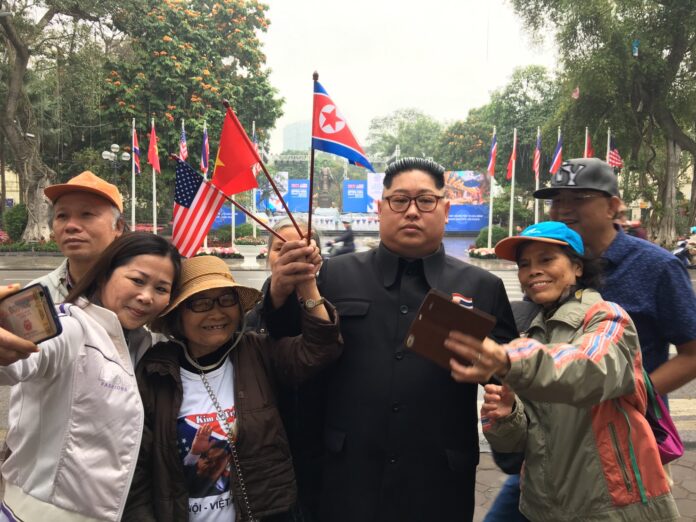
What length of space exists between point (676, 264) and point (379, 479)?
56.4 inches

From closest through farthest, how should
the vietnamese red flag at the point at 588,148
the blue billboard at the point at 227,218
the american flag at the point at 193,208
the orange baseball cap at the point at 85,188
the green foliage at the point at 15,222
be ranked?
1. the american flag at the point at 193,208
2. the orange baseball cap at the point at 85,188
3. the vietnamese red flag at the point at 588,148
4. the green foliage at the point at 15,222
5. the blue billboard at the point at 227,218

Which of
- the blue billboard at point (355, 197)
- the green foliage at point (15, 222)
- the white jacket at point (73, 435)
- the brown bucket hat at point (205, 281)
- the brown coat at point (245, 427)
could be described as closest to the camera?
the white jacket at point (73, 435)

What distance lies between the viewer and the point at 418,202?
2102 mm

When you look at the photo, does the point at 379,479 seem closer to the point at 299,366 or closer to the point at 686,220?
the point at 299,366

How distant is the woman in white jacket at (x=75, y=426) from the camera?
160 cm

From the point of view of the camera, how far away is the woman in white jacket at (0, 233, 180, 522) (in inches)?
63.1

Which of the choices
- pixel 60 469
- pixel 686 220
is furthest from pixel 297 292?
pixel 686 220

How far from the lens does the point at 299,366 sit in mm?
2002

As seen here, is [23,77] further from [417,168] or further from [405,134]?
[405,134]

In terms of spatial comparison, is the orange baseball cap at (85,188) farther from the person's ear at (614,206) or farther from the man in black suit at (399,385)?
the person's ear at (614,206)

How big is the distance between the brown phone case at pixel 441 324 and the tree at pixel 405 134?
51.9 metres

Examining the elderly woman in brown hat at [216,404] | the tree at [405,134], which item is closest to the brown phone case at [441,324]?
the elderly woman in brown hat at [216,404]

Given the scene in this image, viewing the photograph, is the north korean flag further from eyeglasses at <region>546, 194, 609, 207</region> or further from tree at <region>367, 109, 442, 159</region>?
tree at <region>367, 109, 442, 159</region>

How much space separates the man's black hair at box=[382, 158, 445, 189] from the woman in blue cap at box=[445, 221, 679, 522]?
0.37 m
